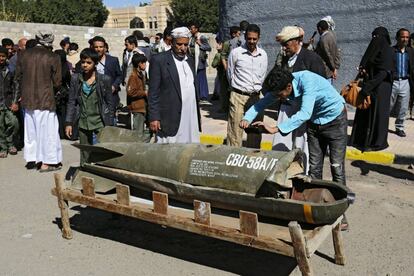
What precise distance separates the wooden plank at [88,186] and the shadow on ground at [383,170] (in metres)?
3.83

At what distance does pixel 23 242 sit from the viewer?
439 cm

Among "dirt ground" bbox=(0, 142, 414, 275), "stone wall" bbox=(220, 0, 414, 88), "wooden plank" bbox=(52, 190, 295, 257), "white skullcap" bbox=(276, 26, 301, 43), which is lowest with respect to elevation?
"dirt ground" bbox=(0, 142, 414, 275)

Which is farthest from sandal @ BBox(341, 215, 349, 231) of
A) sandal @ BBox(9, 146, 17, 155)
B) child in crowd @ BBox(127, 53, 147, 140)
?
sandal @ BBox(9, 146, 17, 155)

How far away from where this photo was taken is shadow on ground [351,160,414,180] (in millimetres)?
6250

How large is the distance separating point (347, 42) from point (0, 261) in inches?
323

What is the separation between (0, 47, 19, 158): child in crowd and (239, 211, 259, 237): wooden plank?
5.47m

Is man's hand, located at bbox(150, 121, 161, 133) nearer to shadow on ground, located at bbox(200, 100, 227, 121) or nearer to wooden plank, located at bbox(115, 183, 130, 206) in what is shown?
wooden plank, located at bbox(115, 183, 130, 206)

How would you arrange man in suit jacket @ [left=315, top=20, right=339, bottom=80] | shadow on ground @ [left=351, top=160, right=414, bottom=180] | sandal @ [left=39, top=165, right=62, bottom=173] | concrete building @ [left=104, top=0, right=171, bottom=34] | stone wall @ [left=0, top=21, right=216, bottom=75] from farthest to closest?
concrete building @ [left=104, top=0, right=171, bottom=34]
stone wall @ [left=0, top=21, right=216, bottom=75]
man in suit jacket @ [left=315, top=20, right=339, bottom=80]
sandal @ [left=39, top=165, right=62, bottom=173]
shadow on ground @ [left=351, top=160, right=414, bottom=180]

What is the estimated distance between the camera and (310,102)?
3812mm

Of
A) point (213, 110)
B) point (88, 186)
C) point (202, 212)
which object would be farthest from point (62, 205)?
point (213, 110)

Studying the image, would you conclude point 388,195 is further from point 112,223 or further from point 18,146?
point 18,146

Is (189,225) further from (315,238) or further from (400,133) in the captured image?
(400,133)

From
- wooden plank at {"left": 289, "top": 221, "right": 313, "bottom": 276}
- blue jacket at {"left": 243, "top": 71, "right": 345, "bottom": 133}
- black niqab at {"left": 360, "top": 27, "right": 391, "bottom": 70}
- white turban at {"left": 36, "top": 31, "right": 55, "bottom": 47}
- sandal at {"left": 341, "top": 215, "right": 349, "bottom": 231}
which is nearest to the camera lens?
wooden plank at {"left": 289, "top": 221, "right": 313, "bottom": 276}

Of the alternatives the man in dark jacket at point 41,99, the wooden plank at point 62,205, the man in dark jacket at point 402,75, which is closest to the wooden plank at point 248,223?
the wooden plank at point 62,205
